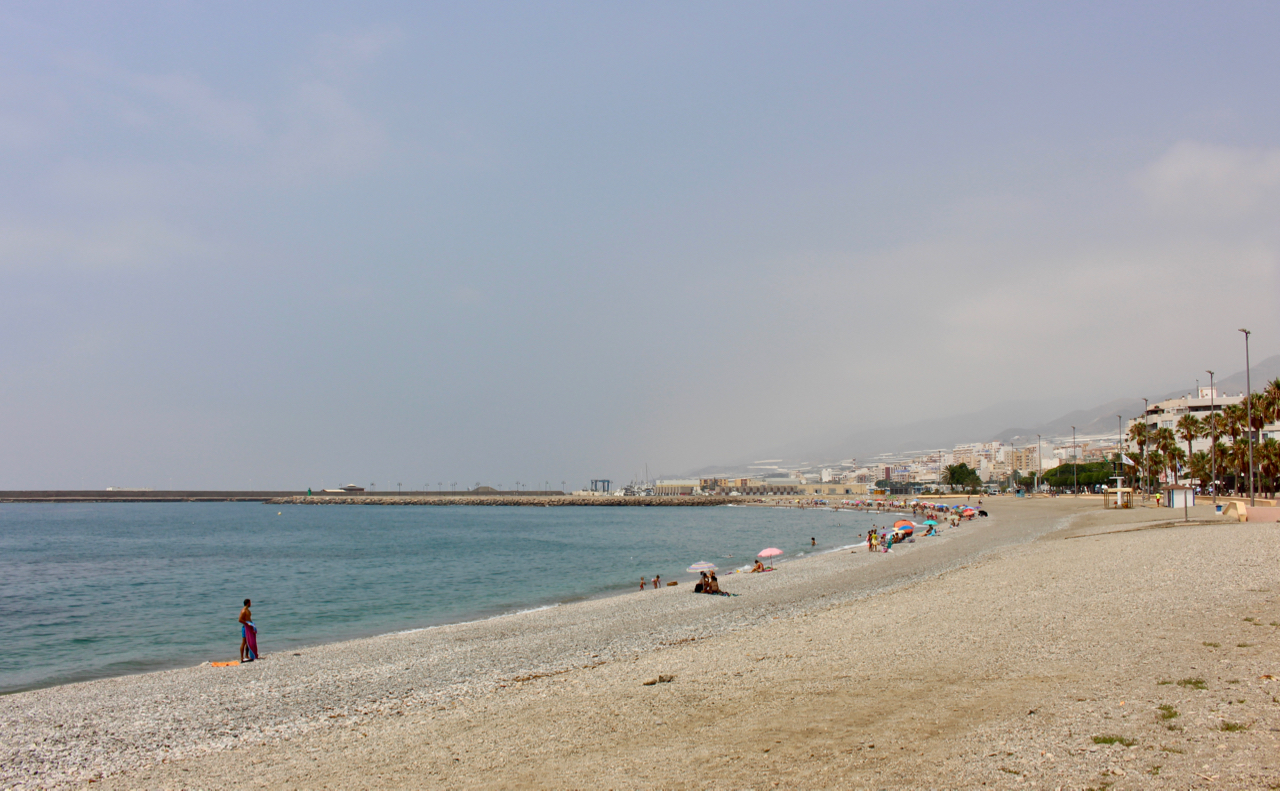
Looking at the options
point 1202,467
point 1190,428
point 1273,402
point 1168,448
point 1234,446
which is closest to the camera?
point 1273,402

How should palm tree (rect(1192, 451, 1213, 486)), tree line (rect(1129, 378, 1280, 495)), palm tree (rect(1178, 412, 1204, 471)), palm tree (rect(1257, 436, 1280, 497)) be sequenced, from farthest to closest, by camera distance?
palm tree (rect(1192, 451, 1213, 486)) < palm tree (rect(1178, 412, 1204, 471)) < palm tree (rect(1257, 436, 1280, 497)) < tree line (rect(1129, 378, 1280, 495))

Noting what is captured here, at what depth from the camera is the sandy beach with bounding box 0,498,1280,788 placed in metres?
6.87

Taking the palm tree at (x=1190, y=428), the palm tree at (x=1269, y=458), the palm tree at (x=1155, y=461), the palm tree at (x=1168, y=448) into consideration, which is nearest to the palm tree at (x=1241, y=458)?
the palm tree at (x=1269, y=458)

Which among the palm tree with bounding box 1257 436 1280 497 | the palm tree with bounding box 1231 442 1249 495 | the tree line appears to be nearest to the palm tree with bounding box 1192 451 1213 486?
the tree line

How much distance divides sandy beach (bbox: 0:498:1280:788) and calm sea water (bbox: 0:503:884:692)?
5.08 meters

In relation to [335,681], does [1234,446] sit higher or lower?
higher

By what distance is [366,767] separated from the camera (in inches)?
345

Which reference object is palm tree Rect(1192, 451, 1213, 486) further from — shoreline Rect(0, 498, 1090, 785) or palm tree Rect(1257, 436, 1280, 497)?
shoreline Rect(0, 498, 1090, 785)

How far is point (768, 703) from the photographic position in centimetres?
968

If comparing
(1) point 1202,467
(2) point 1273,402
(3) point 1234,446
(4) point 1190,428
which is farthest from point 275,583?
(1) point 1202,467

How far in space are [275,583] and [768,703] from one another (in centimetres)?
3406

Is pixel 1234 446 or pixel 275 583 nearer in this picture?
pixel 275 583

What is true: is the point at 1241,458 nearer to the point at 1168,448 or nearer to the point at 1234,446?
the point at 1234,446

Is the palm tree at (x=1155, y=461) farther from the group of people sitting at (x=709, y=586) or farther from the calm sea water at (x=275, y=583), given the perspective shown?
the group of people sitting at (x=709, y=586)
